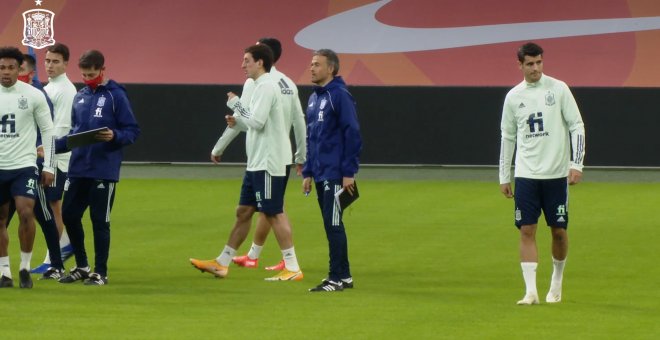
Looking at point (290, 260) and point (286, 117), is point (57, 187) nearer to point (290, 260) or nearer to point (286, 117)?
point (286, 117)

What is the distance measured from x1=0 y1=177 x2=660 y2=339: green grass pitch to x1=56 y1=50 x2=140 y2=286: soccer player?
0.38 meters

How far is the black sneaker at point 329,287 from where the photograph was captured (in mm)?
12805

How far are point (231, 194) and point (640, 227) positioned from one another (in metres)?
7.50

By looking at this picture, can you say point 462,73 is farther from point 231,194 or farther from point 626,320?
point 626,320

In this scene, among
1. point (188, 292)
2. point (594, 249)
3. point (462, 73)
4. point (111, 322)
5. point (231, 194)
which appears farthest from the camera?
point (462, 73)

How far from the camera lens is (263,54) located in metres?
13.6

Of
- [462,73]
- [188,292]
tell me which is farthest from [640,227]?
[462,73]

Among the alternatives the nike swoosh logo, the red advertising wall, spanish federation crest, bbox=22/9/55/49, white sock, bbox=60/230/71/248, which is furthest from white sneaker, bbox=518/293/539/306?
the nike swoosh logo

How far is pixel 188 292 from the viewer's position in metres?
12.8

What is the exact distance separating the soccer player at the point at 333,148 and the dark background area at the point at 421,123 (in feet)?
47.1

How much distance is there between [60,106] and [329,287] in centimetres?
362

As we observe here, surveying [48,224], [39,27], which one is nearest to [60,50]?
[48,224]

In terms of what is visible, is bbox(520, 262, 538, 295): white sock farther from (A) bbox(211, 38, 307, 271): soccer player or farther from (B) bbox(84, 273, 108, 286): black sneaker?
(B) bbox(84, 273, 108, 286): black sneaker

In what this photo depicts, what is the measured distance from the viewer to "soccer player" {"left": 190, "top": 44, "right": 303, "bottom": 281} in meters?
13.5
